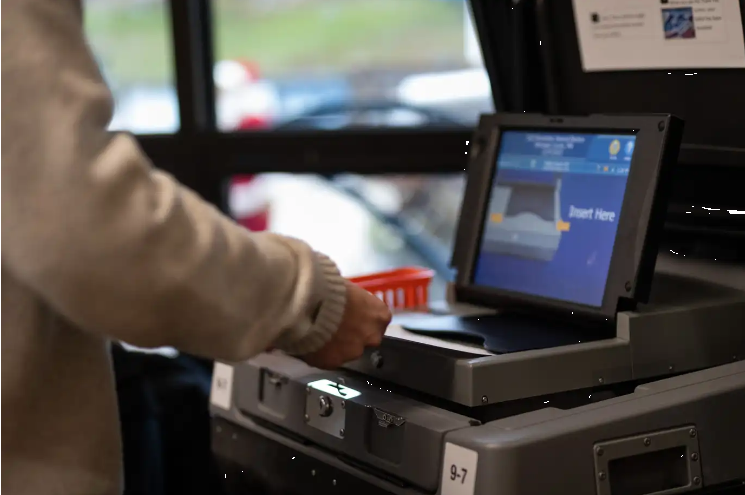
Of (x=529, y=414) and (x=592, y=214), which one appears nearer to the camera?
(x=529, y=414)

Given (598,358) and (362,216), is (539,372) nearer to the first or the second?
(598,358)

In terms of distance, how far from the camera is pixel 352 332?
3.21 ft

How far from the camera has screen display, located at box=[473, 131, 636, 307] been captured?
1.16 meters

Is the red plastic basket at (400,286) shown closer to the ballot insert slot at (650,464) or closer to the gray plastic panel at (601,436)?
the gray plastic panel at (601,436)

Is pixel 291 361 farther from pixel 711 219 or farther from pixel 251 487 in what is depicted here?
pixel 711 219

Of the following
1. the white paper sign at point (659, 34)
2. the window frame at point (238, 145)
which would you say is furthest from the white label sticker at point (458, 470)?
the window frame at point (238, 145)

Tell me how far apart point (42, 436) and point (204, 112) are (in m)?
1.41

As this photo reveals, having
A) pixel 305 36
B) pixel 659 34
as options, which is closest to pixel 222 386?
pixel 659 34

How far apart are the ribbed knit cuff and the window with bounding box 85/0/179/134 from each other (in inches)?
51.4

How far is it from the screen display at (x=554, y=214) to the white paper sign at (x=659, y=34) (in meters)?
0.18

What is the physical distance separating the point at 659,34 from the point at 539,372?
531 mm

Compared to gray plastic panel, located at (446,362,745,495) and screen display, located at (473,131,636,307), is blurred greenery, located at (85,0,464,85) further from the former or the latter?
gray plastic panel, located at (446,362,745,495)

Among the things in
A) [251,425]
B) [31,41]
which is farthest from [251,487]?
[31,41]

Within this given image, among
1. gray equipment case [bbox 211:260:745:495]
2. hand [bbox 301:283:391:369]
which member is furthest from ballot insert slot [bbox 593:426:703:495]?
hand [bbox 301:283:391:369]
